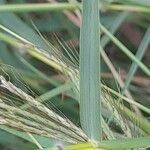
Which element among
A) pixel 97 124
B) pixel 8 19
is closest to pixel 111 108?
pixel 97 124

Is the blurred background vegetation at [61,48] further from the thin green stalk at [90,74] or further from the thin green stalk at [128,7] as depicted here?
the thin green stalk at [90,74]

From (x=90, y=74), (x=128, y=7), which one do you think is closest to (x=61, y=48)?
(x=128, y=7)

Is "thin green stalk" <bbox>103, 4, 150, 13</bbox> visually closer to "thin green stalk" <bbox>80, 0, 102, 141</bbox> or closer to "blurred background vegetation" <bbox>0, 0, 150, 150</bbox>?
"blurred background vegetation" <bbox>0, 0, 150, 150</bbox>

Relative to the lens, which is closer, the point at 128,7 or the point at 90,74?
the point at 90,74

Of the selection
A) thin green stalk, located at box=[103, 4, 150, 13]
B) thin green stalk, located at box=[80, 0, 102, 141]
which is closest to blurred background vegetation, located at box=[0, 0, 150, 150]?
thin green stalk, located at box=[103, 4, 150, 13]

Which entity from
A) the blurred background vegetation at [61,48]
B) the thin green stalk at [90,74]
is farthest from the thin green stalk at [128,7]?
the thin green stalk at [90,74]

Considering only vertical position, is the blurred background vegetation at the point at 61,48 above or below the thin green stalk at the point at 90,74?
above

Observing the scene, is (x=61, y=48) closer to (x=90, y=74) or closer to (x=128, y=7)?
(x=128, y=7)

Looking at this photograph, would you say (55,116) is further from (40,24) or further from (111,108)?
(40,24)
